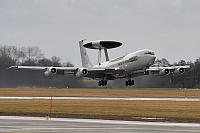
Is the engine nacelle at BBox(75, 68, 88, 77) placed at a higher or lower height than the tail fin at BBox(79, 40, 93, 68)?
lower

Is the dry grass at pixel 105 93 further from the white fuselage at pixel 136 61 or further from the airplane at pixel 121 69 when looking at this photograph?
the white fuselage at pixel 136 61

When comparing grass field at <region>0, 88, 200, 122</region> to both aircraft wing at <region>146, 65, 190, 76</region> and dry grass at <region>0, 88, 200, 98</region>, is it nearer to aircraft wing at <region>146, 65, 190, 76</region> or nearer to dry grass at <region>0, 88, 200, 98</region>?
dry grass at <region>0, 88, 200, 98</region>

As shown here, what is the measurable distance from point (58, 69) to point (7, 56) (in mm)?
45603

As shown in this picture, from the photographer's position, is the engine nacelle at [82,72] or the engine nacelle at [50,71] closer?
the engine nacelle at [50,71]

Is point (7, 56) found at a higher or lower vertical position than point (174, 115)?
higher

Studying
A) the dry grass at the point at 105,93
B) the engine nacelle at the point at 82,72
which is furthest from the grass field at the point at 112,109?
the engine nacelle at the point at 82,72

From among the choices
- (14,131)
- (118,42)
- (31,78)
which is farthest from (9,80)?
(14,131)

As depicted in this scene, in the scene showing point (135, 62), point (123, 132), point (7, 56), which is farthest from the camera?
point (7, 56)

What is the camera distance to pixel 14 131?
80.5ft

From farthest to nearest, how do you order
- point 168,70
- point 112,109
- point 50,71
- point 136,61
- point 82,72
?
point 168,70 < point 82,72 < point 50,71 < point 136,61 < point 112,109

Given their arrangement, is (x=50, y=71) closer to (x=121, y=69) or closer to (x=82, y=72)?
(x=82, y=72)

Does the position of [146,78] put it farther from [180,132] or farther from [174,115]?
[180,132]

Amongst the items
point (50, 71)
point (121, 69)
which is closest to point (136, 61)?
point (121, 69)

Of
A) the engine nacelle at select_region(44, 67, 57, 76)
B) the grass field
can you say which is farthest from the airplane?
the grass field
